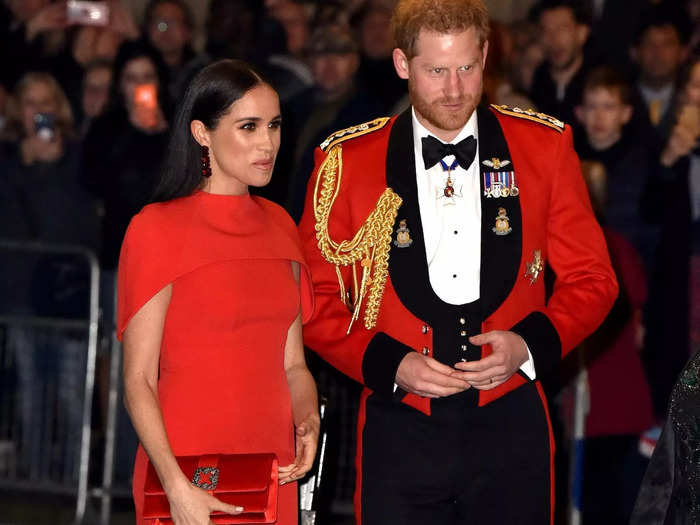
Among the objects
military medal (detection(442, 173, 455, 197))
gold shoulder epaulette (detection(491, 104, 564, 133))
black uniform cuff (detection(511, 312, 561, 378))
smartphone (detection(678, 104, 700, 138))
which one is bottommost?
black uniform cuff (detection(511, 312, 561, 378))

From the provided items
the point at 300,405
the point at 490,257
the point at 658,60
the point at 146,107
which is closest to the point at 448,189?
the point at 490,257

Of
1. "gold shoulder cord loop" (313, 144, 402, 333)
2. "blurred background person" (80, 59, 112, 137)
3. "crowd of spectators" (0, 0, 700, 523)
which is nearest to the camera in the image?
"gold shoulder cord loop" (313, 144, 402, 333)

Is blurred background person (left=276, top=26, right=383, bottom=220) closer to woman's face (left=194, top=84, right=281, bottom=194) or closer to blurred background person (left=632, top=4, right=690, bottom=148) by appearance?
blurred background person (left=632, top=4, right=690, bottom=148)

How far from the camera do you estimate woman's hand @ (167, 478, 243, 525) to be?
126 inches

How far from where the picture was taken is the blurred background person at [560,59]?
24.0ft

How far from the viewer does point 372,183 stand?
12.5 feet

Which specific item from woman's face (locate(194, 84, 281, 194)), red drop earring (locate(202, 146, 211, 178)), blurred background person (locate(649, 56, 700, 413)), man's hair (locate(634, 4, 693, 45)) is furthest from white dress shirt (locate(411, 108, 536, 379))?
man's hair (locate(634, 4, 693, 45))

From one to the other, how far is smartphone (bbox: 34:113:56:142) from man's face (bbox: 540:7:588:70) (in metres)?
2.92

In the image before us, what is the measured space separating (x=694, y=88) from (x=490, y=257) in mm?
3574

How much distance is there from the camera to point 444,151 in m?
3.74

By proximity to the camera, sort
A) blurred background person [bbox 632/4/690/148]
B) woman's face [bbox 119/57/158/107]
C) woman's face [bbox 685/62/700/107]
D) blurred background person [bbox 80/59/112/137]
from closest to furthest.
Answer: woman's face [bbox 685/62/700/107], woman's face [bbox 119/57/158/107], blurred background person [bbox 632/4/690/148], blurred background person [bbox 80/59/112/137]

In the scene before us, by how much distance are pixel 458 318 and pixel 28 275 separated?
4135 mm

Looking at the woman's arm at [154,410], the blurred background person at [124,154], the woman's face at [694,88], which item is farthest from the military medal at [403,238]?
the woman's face at [694,88]

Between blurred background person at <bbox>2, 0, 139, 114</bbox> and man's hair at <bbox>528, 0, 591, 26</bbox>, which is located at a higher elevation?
man's hair at <bbox>528, 0, 591, 26</bbox>
